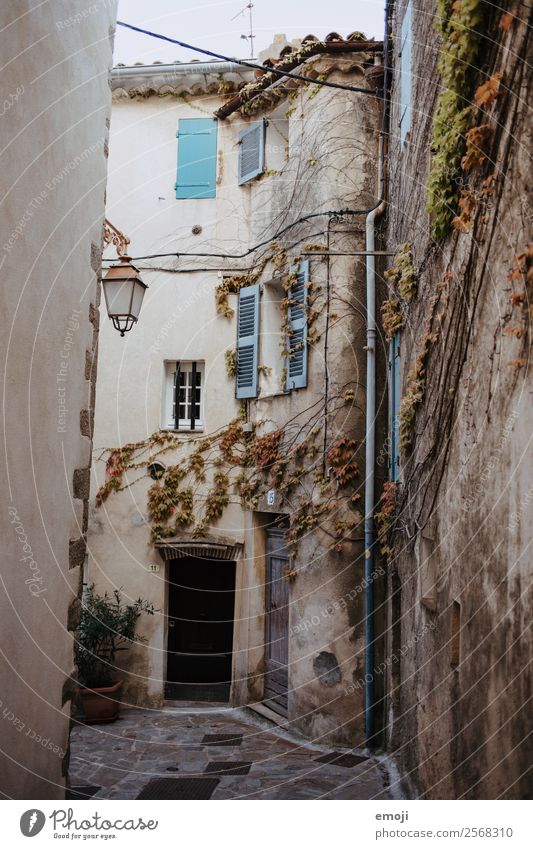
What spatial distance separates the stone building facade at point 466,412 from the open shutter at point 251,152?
129 inches

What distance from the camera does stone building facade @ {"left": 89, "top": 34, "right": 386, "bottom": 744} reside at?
8.45m

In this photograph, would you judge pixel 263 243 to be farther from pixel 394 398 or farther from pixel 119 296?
pixel 119 296

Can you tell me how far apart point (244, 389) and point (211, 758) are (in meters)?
4.48

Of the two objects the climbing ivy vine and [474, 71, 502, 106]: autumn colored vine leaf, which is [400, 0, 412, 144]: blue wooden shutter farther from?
[474, 71, 502, 106]: autumn colored vine leaf

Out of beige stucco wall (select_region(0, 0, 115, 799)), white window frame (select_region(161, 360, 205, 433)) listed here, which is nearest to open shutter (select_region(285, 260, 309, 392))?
white window frame (select_region(161, 360, 205, 433))

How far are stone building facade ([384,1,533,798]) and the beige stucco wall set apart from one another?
2343 millimetres

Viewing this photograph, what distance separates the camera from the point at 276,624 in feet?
31.1

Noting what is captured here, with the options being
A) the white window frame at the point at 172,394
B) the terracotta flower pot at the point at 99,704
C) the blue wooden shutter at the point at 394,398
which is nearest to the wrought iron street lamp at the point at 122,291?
the blue wooden shutter at the point at 394,398

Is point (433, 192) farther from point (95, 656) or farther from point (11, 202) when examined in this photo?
point (95, 656)

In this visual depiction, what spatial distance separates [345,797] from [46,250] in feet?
16.7

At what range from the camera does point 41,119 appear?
424 cm

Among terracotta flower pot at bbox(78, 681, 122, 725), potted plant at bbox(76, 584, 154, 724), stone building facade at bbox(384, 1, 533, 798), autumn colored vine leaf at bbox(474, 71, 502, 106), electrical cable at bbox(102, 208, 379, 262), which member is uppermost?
electrical cable at bbox(102, 208, 379, 262)

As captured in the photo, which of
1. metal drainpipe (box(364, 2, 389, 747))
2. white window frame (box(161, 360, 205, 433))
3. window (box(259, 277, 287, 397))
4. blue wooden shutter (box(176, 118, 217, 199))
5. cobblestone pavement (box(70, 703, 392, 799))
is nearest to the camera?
cobblestone pavement (box(70, 703, 392, 799))

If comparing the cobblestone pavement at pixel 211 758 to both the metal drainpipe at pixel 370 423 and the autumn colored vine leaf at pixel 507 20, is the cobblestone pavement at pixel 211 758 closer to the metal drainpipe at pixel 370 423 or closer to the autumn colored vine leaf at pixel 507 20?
the metal drainpipe at pixel 370 423
